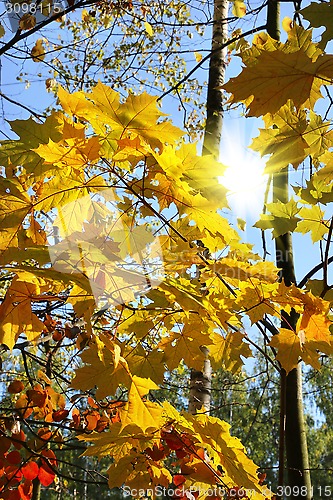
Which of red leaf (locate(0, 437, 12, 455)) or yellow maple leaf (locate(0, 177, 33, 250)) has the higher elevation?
yellow maple leaf (locate(0, 177, 33, 250))

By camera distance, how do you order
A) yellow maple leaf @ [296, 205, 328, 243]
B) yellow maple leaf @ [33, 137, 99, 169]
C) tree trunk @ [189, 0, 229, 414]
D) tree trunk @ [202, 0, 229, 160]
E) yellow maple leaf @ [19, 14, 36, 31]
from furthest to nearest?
tree trunk @ [202, 0, 229, 160]
yellow maple leaf @ [19, 14, 36, 31]
tree trunk @ [189, 0, 229, 414]
yellow maple leaf @ [296, 205, 328, 243]
yellow maple leaf @ [33, 137, 99, 169]

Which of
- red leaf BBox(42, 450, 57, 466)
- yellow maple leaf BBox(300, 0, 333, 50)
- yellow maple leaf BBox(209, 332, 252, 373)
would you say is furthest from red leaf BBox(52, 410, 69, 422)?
yellow maple leaf BBox(300, 0, 333, 50)

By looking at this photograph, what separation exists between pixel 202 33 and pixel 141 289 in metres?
5.34

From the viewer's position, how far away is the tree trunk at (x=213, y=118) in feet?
6.94

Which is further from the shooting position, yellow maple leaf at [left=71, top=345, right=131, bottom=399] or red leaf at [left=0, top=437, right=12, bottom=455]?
red leaf at [left=0, top=437, right=12, bottom=455]

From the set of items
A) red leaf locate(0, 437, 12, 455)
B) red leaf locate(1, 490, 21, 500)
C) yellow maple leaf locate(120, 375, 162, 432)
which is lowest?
red leaf locate(1, 490, 21, 500)

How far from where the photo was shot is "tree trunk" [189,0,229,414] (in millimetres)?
2115

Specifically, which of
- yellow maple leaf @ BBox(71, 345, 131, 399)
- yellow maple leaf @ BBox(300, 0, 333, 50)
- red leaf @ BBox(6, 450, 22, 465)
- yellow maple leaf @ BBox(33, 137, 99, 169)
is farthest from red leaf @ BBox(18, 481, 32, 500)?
yellow maple leaf @ BBox(300, 0, 333, 50)

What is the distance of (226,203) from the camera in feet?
3.12

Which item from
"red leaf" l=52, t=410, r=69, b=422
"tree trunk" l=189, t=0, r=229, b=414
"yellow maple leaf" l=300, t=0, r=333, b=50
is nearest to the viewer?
"yellow maple leaf" l=300, t=0, r=333, b=50

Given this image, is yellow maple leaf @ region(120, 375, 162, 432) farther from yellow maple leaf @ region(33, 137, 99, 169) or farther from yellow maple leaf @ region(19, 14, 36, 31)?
yellow maple leaf @ region(19, 14, 36, 31)

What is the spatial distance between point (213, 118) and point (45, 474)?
1947mm

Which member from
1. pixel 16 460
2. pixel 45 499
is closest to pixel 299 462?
pixel 16 460

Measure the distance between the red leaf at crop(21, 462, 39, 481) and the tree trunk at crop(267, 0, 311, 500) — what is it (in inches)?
34.3
